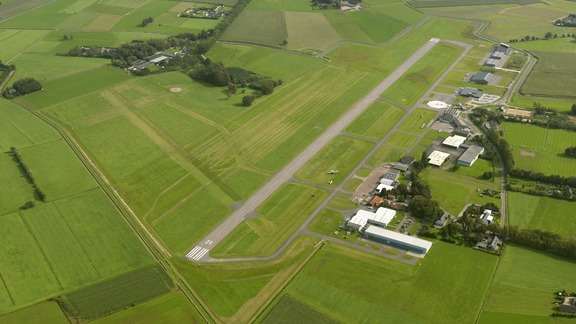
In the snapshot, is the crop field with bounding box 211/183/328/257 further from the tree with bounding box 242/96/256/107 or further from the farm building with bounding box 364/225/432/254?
the tree with bounding box 242/96/256/107

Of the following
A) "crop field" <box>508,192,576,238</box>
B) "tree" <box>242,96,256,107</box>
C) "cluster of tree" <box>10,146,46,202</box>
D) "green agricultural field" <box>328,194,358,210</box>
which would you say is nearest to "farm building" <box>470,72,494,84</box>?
"crop field" <box>508,192,576,238</box>

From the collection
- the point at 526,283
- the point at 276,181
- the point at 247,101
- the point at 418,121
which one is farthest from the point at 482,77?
the point at 526,283

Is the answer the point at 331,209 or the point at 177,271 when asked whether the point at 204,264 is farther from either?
the point at 331,209

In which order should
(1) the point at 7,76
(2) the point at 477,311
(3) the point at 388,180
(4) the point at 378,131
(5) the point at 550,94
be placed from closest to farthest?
(2) the point at 477,311
(3) the point at 388,180
(4) the point at 378,131
(5) the point at 550,94
(1) the point at 7,76

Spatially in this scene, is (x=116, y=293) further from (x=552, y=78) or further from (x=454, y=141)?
(x=552, y=78)

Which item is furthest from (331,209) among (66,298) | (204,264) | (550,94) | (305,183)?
(550,94)

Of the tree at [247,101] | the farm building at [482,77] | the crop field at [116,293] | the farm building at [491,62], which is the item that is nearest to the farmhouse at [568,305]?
the crop field at [116,293]

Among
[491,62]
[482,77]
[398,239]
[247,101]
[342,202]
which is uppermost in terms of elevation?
[491,62]
